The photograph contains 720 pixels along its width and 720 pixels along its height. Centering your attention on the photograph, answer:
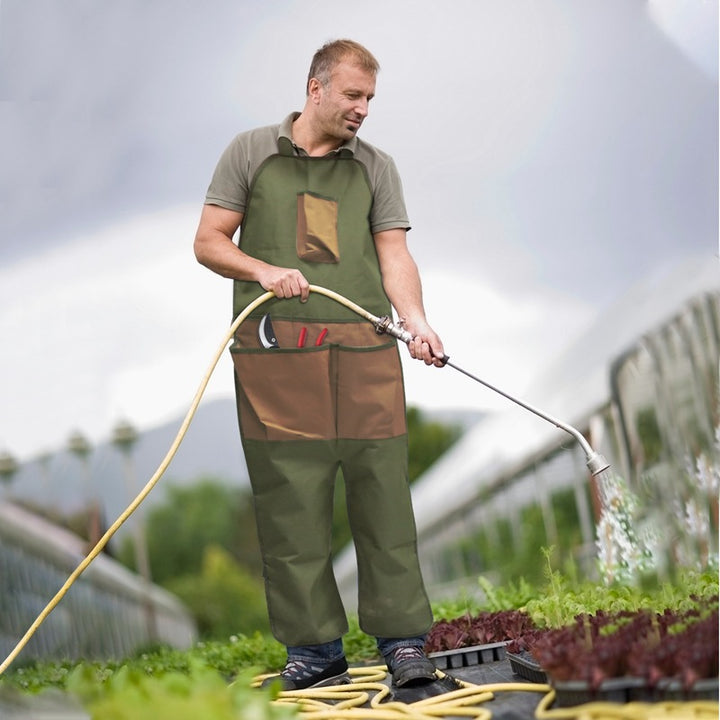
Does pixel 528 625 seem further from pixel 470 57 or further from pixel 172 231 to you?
pixel 172 231

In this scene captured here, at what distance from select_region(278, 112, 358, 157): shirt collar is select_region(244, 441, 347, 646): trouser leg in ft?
2.39

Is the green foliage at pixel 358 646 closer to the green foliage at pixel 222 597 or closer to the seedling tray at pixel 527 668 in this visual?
the seedling tray at pixel 527 668

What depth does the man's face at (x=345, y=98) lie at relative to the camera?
2.72 meters

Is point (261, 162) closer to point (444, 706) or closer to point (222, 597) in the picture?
point (444, 706)

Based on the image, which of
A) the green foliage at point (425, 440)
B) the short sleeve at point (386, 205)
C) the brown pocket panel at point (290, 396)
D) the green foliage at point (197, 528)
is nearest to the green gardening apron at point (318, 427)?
the brown pocket panel at point (290, 396)

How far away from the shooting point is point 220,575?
2180 cm

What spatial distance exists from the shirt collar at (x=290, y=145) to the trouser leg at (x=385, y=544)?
73 centimetres

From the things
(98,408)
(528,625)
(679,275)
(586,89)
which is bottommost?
(528,625)

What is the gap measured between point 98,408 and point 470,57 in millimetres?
7018

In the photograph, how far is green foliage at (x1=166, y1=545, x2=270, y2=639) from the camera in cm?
1903

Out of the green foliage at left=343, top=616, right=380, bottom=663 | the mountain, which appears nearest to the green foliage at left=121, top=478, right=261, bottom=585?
the mountain

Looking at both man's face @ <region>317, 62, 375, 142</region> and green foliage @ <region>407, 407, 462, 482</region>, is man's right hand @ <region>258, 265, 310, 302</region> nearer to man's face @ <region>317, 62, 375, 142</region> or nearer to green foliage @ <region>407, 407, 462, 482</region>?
man's face @ <region>317, 62, 375, 142</region>

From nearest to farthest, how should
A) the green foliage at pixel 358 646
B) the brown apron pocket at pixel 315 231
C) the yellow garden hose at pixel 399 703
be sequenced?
the yellow garden hose at pixel 399 703 < the brown apron pocket at pixel 315 231 < the green foliage at pixel 358 646

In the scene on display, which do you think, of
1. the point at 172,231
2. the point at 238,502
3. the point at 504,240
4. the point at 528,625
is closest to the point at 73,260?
the point at 172,231
